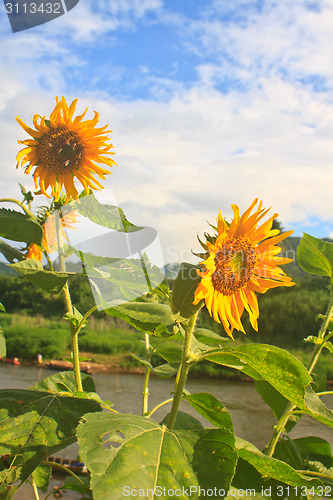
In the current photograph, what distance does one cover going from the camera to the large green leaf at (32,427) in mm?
335

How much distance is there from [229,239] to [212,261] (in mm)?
34

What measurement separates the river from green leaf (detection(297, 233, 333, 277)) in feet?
3.35

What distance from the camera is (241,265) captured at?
381 mm

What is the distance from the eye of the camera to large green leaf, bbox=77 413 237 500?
0.27m

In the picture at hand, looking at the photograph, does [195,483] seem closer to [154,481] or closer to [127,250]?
[154,481]

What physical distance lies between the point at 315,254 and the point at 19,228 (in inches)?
12.0

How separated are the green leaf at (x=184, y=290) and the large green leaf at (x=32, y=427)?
0.40ft

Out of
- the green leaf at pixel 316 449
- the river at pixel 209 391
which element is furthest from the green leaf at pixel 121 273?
the river at pixel 209 391

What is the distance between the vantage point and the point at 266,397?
471 millimetres

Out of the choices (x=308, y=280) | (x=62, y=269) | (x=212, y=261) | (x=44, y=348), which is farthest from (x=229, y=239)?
(x=308, y=280)

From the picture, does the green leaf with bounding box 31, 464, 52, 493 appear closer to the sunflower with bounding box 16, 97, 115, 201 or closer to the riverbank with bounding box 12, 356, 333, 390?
the sunflower with bounding box 16, 97, 115, 201

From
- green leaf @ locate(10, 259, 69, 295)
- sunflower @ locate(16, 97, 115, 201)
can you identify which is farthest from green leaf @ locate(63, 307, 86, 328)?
sunflower @ locate(16, 97, 115, 201)

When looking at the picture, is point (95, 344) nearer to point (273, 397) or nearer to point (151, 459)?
point (273, 397)

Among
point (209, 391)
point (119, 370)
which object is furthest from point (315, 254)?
point (119, 370)
